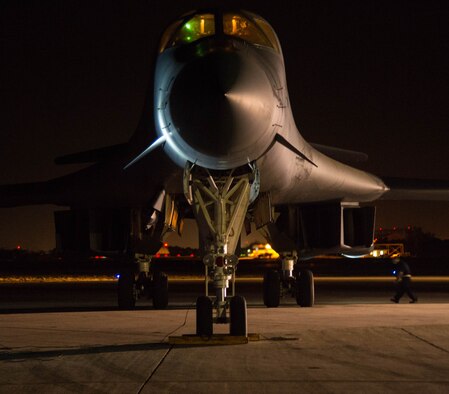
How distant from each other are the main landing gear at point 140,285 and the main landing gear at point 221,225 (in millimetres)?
3961

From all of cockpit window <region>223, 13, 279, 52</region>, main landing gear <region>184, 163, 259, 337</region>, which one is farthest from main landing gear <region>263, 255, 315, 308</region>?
cockpit window <region>223, 13, 279, 52</region>

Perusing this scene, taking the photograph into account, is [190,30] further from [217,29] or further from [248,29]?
[248,29]

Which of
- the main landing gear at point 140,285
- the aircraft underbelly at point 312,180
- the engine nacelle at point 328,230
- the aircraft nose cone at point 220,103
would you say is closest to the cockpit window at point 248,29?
the aircraft nose cone at point 220,103

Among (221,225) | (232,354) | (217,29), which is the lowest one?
(232,354)

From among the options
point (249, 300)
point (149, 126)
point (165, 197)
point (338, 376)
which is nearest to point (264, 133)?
point (149, 126)

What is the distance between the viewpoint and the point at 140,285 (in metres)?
15.2

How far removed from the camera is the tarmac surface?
6746 mm

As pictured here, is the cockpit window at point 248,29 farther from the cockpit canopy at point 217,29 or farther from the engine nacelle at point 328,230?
the engine nacelle at point 328,230

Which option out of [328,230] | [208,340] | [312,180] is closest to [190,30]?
[208,340]

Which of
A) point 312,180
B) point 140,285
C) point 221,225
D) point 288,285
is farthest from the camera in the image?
point 288,285

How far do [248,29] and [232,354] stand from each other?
14.6 feet

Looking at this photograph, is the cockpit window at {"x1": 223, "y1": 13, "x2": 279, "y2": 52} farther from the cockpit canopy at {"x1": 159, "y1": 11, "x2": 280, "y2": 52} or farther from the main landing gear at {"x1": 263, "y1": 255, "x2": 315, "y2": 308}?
the main landing gear at {"x1": 263, "y1": 255, "x2": 315, "y2": 308}

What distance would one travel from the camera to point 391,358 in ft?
26.7

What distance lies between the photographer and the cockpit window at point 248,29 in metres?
10.8
